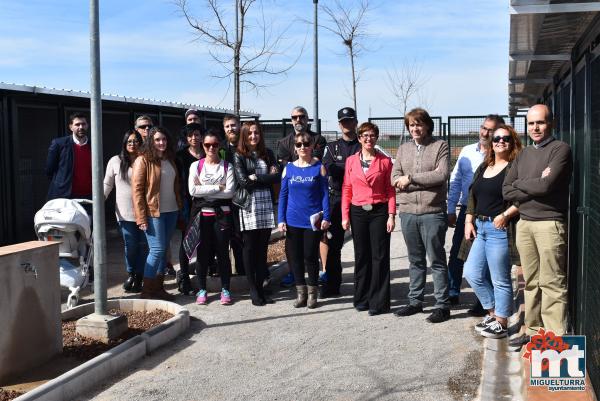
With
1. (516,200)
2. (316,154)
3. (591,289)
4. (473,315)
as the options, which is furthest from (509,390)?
(316,154)

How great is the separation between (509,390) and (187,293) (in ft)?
13.9

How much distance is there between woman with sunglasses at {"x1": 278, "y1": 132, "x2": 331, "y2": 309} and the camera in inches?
288

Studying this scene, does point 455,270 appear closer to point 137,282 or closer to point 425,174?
point 425,174

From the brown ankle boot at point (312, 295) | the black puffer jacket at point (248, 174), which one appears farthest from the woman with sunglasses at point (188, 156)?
the brown ankle boot at point (312, 295)

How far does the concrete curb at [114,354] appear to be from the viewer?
4.73 m

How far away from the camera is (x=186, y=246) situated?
7770 mm

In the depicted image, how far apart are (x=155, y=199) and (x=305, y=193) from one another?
63.6 inches

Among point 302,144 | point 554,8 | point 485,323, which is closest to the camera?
point 554,8

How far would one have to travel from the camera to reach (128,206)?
797 centimetres

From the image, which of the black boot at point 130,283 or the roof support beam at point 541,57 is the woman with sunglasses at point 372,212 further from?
the black boot at point 130,283

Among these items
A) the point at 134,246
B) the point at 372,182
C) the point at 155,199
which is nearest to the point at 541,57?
the point at 372,182

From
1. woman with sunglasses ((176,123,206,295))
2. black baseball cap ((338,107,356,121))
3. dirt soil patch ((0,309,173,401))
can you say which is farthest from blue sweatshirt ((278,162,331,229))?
dirt soil patch ((0,309,173,401))

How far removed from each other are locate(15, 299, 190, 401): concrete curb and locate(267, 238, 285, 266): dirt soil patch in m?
2.99

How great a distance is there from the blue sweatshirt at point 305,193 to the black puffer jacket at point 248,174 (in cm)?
30
